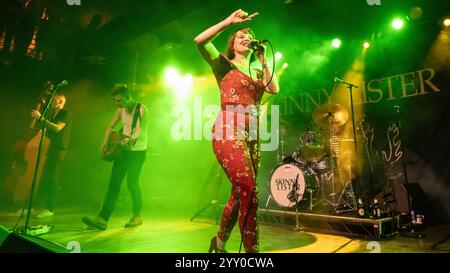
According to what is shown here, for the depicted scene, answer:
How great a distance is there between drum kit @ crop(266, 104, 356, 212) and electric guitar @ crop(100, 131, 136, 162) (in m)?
2.86

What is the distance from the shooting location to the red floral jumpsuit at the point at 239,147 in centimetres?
214

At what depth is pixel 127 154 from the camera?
A: 175 inches

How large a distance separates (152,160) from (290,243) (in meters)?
5.57

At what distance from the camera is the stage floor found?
132 inches

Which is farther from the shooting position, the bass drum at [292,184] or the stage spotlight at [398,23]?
the stage spotlight at [398,23]

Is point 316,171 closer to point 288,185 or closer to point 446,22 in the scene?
point 288,185

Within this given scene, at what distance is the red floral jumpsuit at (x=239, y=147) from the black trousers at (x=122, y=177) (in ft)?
8.31

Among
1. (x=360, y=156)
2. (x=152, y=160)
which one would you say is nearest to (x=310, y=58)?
(x=360, y=156)

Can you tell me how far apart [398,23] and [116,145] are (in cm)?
632

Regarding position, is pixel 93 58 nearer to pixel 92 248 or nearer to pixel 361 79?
pixel 92 248

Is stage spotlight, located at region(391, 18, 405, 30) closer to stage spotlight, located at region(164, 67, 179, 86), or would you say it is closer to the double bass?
stage spotlight, located at region(164, 67, 179, 86)

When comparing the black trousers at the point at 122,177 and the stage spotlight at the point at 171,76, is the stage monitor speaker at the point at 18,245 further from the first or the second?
the stage spotlight at the point at 171,76

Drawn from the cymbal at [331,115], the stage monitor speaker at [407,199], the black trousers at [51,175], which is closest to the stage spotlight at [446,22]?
the cymbal at [331,115]

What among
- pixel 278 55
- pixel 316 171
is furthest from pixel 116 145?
pixel 278 55
